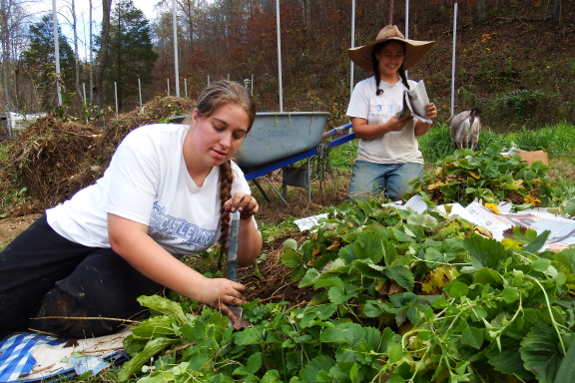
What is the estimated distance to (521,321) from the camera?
2.69ft

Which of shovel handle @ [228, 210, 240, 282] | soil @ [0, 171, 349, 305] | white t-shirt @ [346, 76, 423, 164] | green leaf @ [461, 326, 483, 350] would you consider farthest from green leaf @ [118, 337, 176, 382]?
white t-shirt @ [346, 76, 423, 164]

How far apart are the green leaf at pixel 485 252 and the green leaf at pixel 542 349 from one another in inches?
8.9

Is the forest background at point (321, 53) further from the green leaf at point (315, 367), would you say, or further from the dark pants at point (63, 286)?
the green leaf at point (315, 367)

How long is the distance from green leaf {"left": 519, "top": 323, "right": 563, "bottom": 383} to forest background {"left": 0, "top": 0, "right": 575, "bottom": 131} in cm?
628

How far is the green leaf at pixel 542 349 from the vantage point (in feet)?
2.62

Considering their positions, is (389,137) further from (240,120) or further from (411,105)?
(240,120)

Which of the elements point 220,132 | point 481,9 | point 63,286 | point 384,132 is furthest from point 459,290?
point 481,9

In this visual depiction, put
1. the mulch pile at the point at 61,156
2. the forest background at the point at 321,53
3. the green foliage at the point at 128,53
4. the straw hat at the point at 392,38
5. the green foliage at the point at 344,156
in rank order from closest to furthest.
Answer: the straw hat at the point at 392,38
the mulch pile at the point at 61,156
the green foliage at the point at 344,156
the forest background at the point at 321,53
the green foliage at the point at 128,53

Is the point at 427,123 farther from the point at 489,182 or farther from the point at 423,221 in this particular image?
the point at 423,221

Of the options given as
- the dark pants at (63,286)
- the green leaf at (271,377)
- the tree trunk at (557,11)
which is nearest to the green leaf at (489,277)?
the green leaf at (271,377)

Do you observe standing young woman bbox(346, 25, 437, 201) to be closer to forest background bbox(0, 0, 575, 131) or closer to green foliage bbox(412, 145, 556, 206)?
green foliage bbox(412, 145, 556, 206)

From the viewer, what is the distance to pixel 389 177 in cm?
339

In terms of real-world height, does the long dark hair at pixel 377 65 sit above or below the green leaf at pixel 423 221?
above

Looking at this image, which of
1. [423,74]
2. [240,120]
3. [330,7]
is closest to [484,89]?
[423,74]
